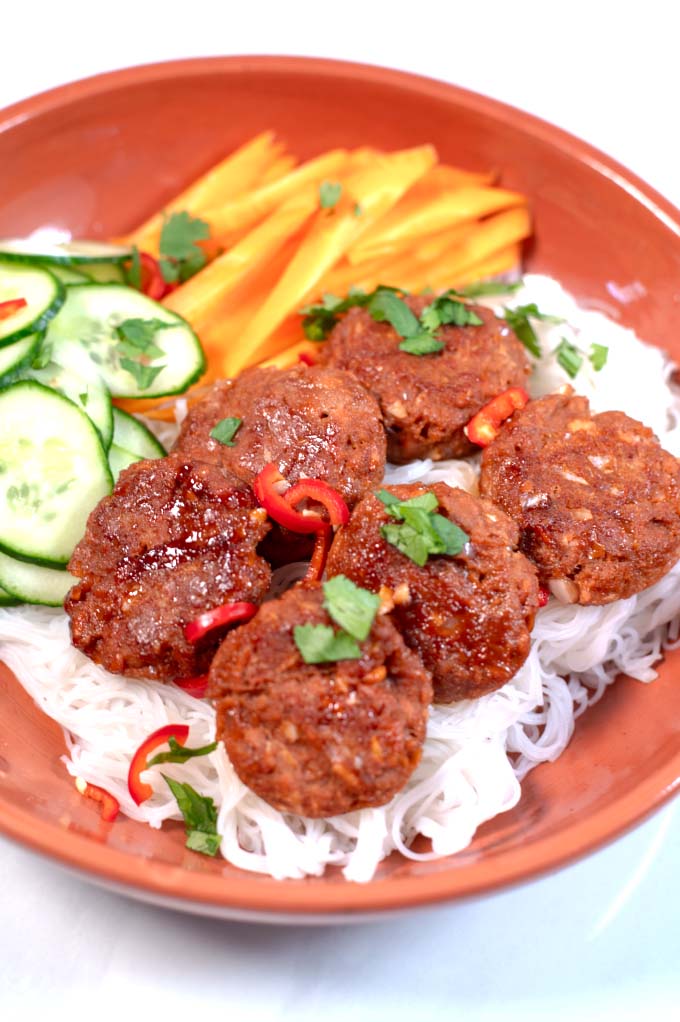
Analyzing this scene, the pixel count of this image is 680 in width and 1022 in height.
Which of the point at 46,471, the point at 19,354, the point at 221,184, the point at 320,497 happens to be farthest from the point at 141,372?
the point at 221,184

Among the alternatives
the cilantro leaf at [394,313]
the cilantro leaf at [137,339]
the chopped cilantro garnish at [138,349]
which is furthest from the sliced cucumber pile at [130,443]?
the cilantro leaf at [394,313]

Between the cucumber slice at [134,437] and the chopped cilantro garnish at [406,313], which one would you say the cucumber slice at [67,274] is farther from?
the chopped cilantro garnish at [406,313]

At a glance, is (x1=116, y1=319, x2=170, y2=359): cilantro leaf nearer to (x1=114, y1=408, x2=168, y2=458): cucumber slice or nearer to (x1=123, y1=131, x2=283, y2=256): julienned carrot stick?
(x1=114, y1=408, x2=168, y2=458): cucumber slice

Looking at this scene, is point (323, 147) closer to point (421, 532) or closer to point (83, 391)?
point (83, 391)

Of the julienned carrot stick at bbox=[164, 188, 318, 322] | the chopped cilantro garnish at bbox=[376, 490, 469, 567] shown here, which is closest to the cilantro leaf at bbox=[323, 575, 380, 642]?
the chopped cilantro garnish at bbox=[376, 490, 469, 567]

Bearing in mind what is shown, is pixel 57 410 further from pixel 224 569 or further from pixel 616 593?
pixel 616 593
